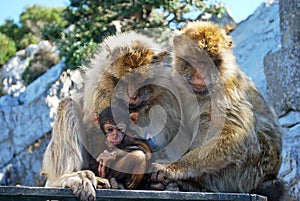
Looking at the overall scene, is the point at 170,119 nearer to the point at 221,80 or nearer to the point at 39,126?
the point at 221,80

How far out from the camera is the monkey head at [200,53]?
13.2ft

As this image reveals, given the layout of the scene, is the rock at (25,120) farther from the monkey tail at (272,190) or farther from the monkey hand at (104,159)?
the monkey hand at (104,159)

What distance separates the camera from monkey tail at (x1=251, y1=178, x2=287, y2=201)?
4148 mm

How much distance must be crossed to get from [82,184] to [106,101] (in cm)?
94

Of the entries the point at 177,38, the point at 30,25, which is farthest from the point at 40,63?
the point at 177,38

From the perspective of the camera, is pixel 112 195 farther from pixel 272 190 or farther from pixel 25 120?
pixel 25 120

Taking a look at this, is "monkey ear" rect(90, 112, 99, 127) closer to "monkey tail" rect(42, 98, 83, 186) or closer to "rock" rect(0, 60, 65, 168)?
"monkey tail" rect(42, 98, 83, 186)

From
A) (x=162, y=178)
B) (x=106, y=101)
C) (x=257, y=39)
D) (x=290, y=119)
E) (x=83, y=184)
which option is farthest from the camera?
(x=257, y=39)

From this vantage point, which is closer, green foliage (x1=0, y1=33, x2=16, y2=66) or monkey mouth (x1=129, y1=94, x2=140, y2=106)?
monkey mouth (x1=129, y1=94, x2=140, y2=106)

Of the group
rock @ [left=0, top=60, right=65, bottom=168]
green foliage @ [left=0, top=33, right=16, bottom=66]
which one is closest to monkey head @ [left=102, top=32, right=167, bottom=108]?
rock @ [left=0, top=60, right=65, bottom=168]

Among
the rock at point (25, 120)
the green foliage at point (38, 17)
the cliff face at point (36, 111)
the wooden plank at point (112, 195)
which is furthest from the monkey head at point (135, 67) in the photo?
the green foliage at point (38, 17)

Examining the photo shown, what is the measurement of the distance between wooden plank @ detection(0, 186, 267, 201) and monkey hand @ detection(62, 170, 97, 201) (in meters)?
0.04

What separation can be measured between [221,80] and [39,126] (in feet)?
34.5

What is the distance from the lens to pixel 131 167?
11.7 ft
